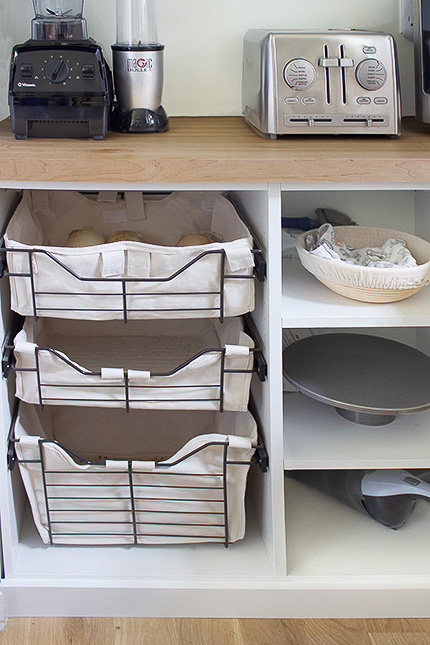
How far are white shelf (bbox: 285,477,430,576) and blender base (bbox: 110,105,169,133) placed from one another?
0.88 m

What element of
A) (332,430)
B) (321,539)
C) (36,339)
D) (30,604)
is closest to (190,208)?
(36,339)

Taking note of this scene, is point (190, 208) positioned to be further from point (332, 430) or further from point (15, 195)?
point (332, 430)

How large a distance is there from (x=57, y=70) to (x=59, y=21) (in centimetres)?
27

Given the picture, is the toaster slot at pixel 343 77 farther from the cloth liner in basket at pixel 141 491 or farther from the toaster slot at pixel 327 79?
the cloth liner in basket at pixel 141 491

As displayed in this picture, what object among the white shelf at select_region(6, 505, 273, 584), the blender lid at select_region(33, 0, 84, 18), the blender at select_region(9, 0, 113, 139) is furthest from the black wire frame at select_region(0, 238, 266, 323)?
the blender lid at select_region(33, 0, 84, 18)

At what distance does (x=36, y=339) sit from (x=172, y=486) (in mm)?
455

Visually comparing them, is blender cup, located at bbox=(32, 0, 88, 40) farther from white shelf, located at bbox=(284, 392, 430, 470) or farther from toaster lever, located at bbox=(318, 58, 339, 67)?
white shelf, located at bbox=(284, 392, 430, 470)

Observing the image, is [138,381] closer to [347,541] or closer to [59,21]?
[347,541]

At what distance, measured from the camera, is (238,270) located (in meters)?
1.29

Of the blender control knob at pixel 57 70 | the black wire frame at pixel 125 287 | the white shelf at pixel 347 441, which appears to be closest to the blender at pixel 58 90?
the blender control knob at pixel 57 70

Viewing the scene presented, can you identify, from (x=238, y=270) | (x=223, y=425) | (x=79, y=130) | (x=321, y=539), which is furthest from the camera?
(x=223, y=425)

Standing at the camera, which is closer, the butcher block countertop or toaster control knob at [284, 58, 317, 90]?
the butcher block countertop

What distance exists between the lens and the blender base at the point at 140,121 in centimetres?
149

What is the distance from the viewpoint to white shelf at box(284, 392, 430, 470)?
1.39m
